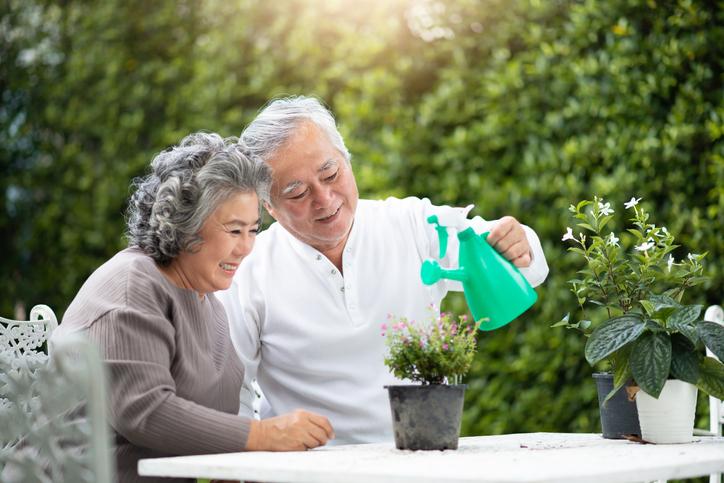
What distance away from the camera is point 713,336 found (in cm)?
213

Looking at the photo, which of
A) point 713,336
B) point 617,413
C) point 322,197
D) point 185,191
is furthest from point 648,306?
point 185,191

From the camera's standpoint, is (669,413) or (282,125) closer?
(669,413)

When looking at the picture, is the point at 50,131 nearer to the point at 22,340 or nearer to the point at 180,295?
the point at 22,340

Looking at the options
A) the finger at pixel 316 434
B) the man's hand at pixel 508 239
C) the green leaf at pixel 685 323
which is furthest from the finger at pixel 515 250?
the finger at pixel 316 434

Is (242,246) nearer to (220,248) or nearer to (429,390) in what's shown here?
(220,248)

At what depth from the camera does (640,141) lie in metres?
3.53

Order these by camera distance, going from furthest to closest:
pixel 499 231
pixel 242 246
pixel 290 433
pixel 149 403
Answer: pixel 499 231 → pixel 242 246 → pixel 290 433 → pixel 149 403

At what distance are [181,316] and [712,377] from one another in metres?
1.18

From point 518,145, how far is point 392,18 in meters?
0.93

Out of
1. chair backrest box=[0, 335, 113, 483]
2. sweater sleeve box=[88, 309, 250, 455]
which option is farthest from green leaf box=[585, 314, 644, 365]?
chair backrest box=[0, 335, 113, 483]

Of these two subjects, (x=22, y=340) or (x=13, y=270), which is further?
(x=13, y=270)

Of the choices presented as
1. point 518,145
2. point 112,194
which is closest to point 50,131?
point 112,194

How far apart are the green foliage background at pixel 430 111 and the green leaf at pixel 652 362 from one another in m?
1.32

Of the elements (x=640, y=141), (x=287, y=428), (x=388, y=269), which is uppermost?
(x=640, y=141)
